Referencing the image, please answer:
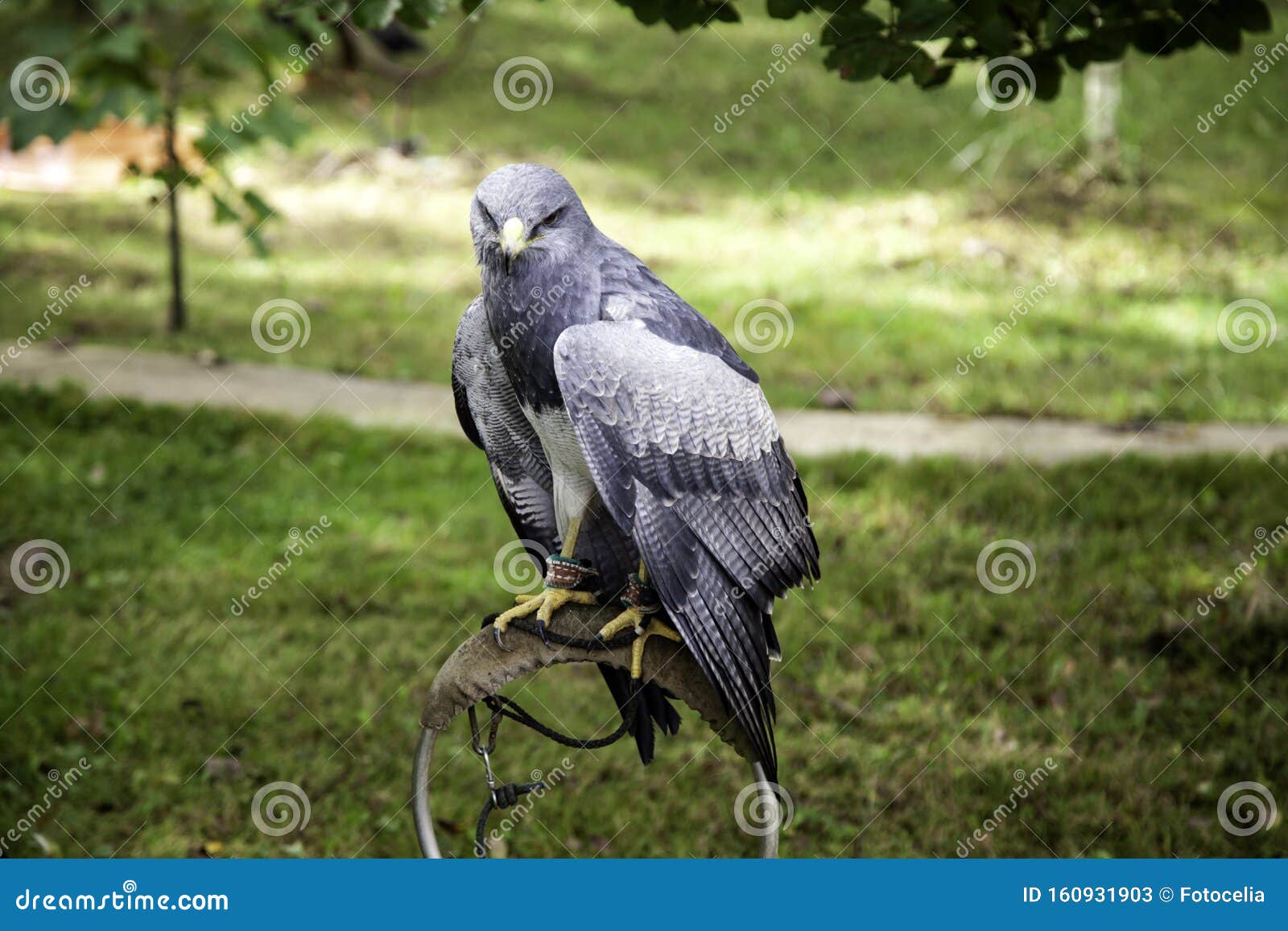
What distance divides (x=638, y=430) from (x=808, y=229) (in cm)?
677

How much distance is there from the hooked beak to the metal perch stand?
806mm

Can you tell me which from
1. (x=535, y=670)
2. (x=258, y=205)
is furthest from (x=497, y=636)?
(x=258, y=205)

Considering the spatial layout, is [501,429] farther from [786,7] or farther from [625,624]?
[786,7]

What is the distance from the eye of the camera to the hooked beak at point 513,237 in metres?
2.27

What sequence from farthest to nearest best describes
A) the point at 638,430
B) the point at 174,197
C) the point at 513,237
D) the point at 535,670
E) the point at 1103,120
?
the point at 1103,120 < the point at 174,197 < the point at 535,670 < the point at 638,430 < the point at 513,237

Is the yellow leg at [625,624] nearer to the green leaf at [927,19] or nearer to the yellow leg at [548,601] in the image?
the yellow leg at [548,601]

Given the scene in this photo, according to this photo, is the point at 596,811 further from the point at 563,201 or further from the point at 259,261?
the point at 259,261

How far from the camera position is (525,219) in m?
2.31

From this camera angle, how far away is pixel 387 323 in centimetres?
752

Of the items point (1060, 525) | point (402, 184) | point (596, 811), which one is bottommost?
point (596, 811)

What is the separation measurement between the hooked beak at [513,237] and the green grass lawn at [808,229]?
13.9ft

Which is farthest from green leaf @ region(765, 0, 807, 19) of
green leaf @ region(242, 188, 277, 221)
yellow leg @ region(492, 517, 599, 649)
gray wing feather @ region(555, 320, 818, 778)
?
green leaf @ region(242, 188, 277, 221)

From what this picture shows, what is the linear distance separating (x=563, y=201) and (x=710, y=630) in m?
0.89

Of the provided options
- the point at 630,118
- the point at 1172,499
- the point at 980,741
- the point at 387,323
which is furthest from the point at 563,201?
the point at 630,118
